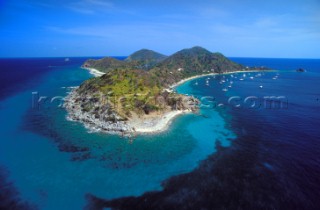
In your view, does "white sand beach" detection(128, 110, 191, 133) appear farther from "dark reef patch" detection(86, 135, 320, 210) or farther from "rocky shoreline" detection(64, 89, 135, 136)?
"dark reef patch" detection(86, 135, 320, 210)

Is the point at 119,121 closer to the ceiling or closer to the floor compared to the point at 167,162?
closer to the ceiling

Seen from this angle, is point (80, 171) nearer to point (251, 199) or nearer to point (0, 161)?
point (0, 161)

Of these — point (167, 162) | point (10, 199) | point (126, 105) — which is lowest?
point (10, 199)

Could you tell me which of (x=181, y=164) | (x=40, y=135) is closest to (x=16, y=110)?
(x=40, y=135)

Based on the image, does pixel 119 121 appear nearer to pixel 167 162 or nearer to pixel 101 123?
pixel 101 123

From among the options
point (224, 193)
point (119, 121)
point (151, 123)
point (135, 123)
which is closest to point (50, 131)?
point (119, 121)

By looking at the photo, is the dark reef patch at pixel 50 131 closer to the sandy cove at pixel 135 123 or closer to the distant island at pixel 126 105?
the sandy cove at pixel 135 123

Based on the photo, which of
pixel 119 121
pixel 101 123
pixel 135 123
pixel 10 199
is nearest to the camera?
pixel 10 199

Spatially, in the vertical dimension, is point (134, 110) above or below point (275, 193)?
above

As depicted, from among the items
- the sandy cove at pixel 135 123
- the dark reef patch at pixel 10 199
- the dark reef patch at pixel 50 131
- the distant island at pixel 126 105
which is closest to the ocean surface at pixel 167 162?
the dark reef patch at pixel 10 199
